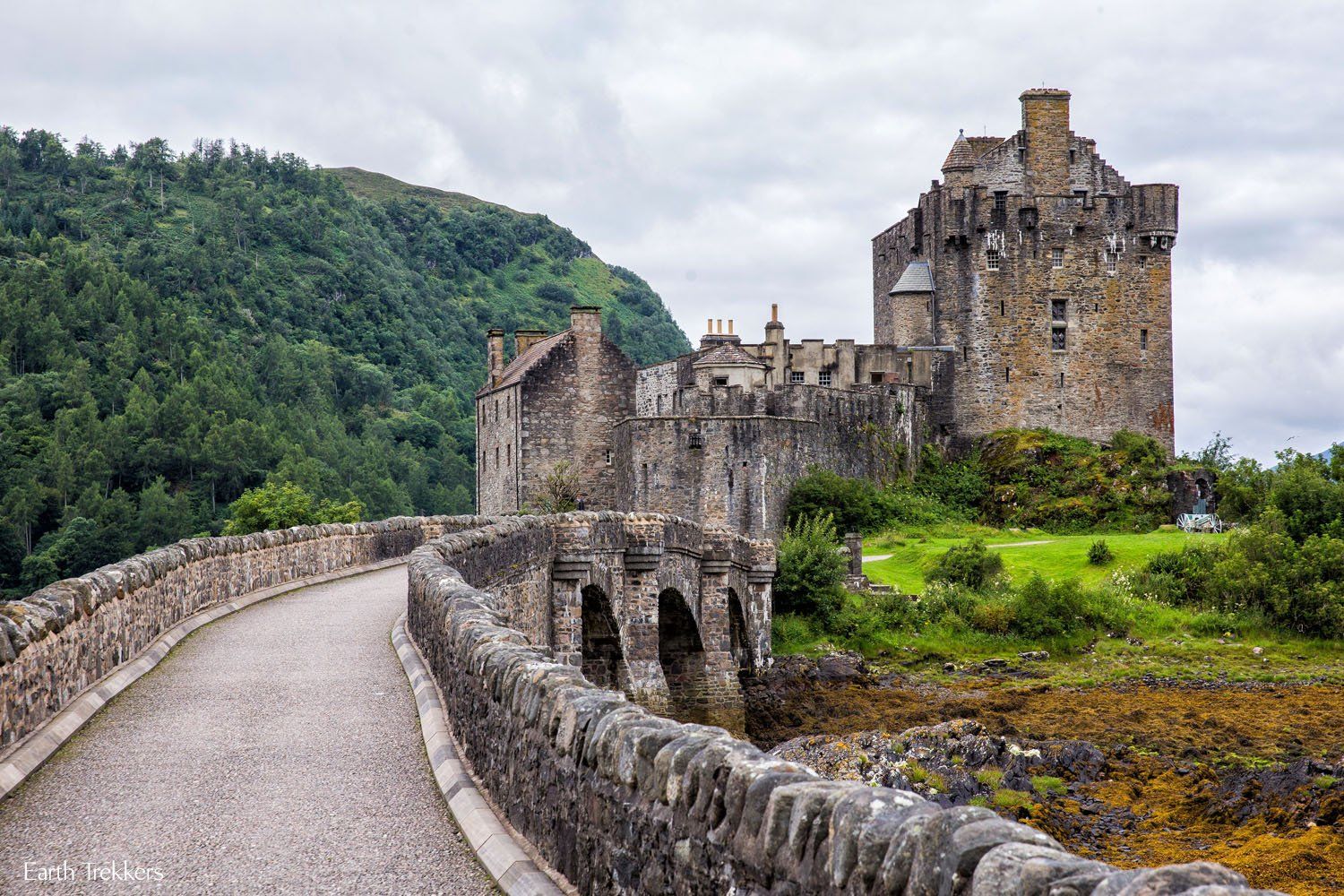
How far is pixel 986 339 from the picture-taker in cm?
5597

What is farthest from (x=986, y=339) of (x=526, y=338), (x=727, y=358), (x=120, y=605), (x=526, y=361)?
(x=120, y=605)

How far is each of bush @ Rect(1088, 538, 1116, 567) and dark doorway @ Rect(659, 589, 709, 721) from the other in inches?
569

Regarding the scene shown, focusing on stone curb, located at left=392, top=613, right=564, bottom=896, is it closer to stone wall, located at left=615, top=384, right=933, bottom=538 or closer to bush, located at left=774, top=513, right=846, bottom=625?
bush, located at left=774, top=513, right=846, bottom=625

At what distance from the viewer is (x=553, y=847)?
7164 mm

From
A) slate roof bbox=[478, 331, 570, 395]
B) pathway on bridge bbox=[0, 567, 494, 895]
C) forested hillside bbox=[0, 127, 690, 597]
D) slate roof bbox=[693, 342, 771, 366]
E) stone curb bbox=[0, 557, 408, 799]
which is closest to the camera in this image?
pathway on bridge bbox=[0, 567, 494, 895]

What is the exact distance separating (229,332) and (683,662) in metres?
76.5

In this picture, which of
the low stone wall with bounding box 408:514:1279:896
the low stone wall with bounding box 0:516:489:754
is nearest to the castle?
the low stone wall with bounding box 0:516:489:754

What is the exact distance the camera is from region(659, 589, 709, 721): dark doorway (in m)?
32.1

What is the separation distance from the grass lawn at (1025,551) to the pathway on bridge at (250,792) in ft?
97.3

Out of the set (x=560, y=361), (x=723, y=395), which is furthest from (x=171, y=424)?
(x=723, y=395)

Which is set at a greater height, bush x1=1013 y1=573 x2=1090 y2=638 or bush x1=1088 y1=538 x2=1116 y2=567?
bush x1=1088 y1=538 x2=1116 y2=567

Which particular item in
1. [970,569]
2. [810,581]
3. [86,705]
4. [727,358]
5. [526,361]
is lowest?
[810,581]

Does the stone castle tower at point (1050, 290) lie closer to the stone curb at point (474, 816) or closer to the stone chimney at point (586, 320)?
the stone chimney at point (586, 320)

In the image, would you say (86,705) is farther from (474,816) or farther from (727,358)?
(727,358)
